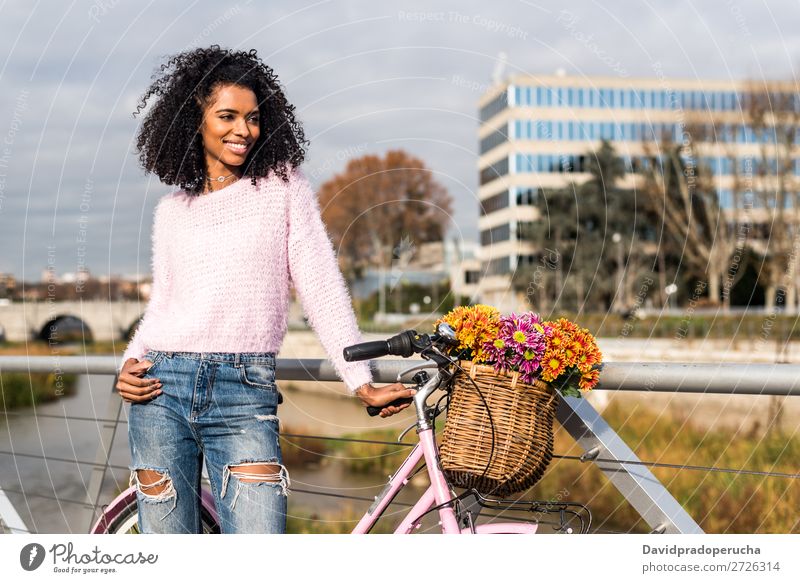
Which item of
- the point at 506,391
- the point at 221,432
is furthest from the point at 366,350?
the point at 221,432

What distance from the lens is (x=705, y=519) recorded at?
1005 cm

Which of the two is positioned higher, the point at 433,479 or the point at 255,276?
the point at 255,276

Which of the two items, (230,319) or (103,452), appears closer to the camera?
(230,319)

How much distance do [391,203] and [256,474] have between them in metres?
2.36

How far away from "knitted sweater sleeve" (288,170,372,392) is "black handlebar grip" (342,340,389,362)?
0.60 feet

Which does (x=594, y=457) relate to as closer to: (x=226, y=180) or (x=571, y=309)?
(x=226, y=180)

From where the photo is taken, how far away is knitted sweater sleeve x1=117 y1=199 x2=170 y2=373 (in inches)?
106

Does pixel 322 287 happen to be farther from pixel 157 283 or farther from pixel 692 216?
pixel 692 216

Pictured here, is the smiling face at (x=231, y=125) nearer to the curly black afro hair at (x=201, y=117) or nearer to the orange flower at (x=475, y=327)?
the curly black afro hair at (x=201, y=117)

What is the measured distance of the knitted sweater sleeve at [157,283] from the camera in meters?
2.70

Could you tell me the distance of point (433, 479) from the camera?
2.53 metres

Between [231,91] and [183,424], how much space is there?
2.94ft

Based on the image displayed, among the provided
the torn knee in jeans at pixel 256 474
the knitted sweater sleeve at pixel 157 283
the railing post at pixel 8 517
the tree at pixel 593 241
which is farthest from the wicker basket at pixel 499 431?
the tree at pixel 593 241
